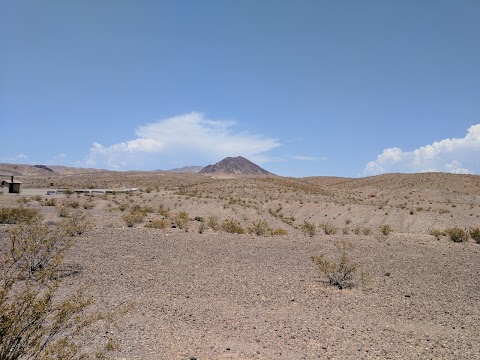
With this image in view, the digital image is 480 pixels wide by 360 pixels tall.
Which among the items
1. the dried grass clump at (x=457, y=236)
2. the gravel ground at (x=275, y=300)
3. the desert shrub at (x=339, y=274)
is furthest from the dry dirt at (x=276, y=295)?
the dried grass clump at (x=457, y=236)

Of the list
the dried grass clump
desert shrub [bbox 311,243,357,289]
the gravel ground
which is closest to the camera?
the gravel ground

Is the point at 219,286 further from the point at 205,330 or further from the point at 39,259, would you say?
the point at 39,259

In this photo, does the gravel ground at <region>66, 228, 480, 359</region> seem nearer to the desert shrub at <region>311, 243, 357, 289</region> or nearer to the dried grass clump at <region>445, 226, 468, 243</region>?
the desert shrub at <region>311, 243, 357, 289</region>

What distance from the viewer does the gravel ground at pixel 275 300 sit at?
7.67m

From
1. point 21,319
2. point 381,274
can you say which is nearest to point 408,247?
point 381,274

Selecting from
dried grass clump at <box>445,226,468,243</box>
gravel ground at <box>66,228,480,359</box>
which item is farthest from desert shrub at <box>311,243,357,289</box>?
dried grass clump at <box>445,226,468,243</box>

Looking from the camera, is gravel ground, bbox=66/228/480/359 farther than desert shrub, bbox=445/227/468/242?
No

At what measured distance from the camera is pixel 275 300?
10.7 m

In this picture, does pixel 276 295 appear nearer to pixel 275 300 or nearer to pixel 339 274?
pixel 275 300

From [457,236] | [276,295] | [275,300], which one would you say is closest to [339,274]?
[276,295]

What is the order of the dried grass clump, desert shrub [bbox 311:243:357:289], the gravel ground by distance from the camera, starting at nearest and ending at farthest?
the gravel ground, desert shrub [bbox 311:243:357:289], the dried grass clump

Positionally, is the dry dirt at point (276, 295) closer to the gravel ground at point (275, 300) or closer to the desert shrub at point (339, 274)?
the gravel ground at point (275, 300)

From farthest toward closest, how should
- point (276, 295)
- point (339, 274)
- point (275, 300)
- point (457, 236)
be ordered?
1. point (457, 236)
2. point (339, 274)
3. point (276, 295)
4. point (275, 300)

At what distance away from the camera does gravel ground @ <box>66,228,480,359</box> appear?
302 inches
